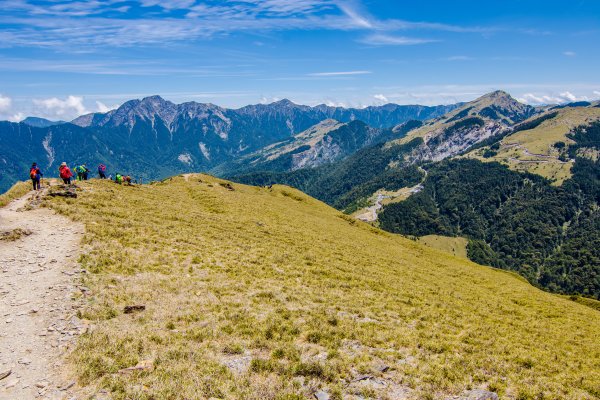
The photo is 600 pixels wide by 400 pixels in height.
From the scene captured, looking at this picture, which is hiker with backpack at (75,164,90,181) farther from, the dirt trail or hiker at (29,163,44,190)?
the dirt trail

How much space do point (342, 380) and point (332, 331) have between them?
16.3 ft

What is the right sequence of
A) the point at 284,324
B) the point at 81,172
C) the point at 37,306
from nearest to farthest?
the point at 37,306, the point at 284,324, the point at 81,172

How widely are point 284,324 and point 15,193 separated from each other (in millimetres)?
38937

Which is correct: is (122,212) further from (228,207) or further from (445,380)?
(445,380)

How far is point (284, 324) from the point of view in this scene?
21078 millimetres

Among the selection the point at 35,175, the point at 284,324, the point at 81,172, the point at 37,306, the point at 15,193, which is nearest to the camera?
the point at 37,306

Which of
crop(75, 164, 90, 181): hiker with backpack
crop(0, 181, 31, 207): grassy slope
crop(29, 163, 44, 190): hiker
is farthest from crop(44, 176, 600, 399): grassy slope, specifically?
crop(75, 164, 90, 181): hiker with backpack

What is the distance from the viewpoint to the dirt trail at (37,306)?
13.9m

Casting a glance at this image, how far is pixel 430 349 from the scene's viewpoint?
2086 centimetres

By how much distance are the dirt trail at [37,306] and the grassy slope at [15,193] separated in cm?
680

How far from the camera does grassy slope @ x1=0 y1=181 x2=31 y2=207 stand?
37.5m

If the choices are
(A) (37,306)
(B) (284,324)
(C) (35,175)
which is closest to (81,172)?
(C) (35,175)

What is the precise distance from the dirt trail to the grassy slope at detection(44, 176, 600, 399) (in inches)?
40.4

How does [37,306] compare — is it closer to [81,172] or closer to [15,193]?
[15,193]
